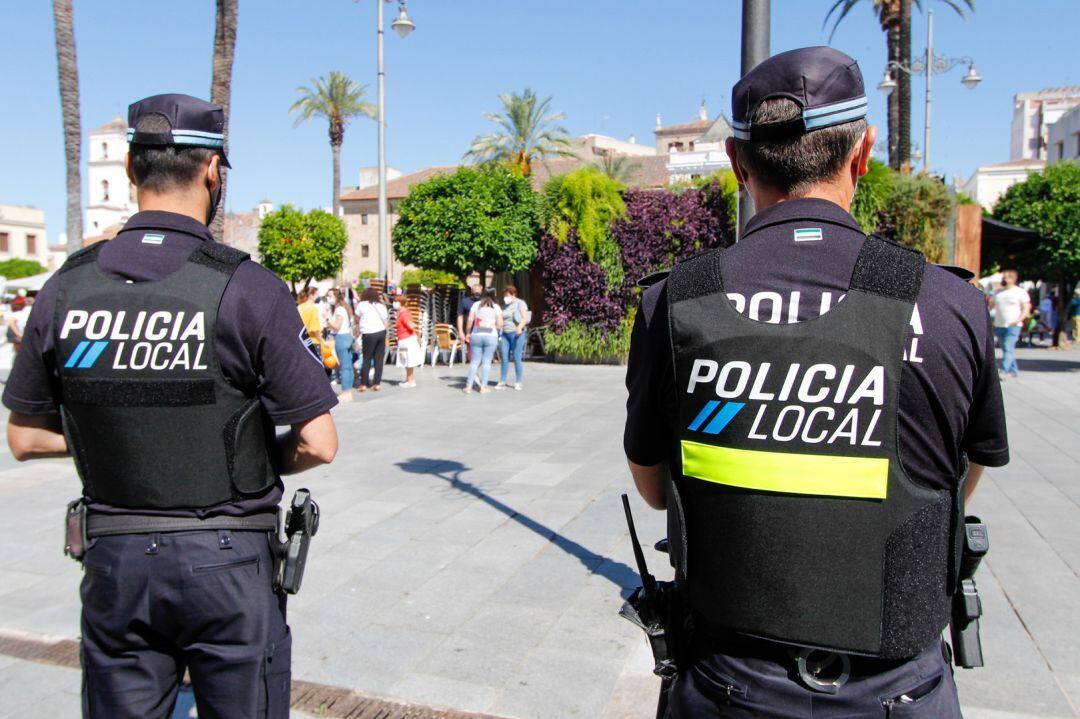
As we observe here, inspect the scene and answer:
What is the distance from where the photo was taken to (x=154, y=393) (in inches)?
79.3

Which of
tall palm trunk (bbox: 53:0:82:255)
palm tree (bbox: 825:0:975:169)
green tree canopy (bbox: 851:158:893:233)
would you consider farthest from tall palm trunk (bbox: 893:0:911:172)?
tall palm trunk (bbox: 53:0:82:255)

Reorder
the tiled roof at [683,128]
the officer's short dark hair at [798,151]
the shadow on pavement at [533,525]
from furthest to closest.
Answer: the tiled roof at [683,128]
the shadow on pavement at [533,525]
the officer's short dark hair at [798,151]

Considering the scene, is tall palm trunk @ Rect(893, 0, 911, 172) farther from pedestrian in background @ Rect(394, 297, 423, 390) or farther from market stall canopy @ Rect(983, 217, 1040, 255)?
pedestrian in background @ Rect(394, 297, 423, 390)

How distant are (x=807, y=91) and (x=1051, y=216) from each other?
1789cm

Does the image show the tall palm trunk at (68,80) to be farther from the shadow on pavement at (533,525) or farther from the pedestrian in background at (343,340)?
the shadow on pavement at (533,525)

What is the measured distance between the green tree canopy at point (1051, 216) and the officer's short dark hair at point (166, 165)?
17.7 m

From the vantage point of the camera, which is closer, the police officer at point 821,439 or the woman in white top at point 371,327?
the police officer at point 821,439

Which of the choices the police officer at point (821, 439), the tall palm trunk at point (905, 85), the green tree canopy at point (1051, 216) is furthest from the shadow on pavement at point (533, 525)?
the tall palm trunk at point (905, 85)

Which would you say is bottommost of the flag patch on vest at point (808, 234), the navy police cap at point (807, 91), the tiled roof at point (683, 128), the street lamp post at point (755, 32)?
the flag patch on vest at point (808, 234)

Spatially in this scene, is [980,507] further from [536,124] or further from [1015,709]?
[536,124]

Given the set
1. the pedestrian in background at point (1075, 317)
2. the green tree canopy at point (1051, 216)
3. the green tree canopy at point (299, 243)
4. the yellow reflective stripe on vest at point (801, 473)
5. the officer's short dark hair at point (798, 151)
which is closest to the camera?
the yellow reflective stripe on vest at point (801, 473)

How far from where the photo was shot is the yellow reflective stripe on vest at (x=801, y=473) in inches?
57.0

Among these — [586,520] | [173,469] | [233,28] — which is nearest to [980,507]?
[586,520]

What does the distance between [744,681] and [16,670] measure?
3488 millimetres
